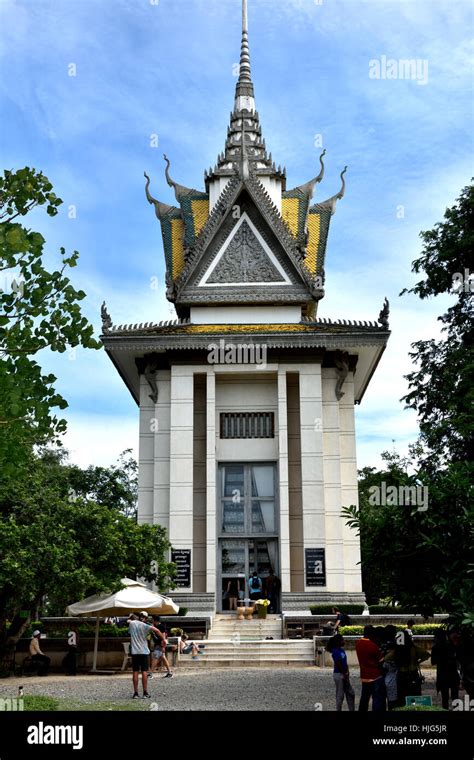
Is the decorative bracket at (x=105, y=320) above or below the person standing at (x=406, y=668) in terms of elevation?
above

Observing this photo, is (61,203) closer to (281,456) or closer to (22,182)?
(22,182)

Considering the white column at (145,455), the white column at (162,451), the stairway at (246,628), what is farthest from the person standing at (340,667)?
the white column at (145,455)

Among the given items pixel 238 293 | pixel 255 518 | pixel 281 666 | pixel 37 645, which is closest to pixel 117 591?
pixel 37 645

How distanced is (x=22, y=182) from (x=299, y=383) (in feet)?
65.7

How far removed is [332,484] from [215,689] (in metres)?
13.8

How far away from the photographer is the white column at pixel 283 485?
91.4 ft

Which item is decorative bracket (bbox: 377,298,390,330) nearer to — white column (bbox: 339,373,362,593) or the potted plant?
white column (bbox: 339,373,362,593)

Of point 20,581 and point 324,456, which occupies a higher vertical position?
point 324,456

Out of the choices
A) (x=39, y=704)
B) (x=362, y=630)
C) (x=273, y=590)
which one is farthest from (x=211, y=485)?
(x=39, y=704)

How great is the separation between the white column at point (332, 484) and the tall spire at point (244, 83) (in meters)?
14.2

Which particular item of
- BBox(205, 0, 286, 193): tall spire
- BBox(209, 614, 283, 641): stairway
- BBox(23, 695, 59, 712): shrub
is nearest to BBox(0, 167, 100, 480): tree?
BBox(23, 695, 59, 712): shrub

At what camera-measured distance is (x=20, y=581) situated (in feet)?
61.3

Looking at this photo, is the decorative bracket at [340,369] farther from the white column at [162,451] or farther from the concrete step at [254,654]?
the concrete step at [254,654]

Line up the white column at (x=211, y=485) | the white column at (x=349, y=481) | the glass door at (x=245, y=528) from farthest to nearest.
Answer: the glass door at (x=245, y=528), the white column at (x=349, y=481), the white column at (x=211, y=485)
